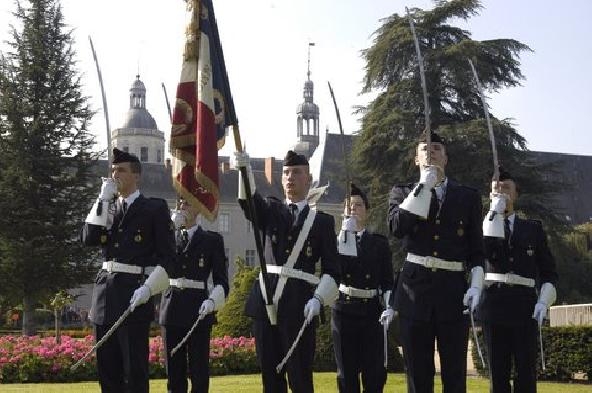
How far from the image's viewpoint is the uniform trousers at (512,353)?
8812 millimetres

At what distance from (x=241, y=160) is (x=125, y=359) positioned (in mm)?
1912

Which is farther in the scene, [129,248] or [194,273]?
[194,273]

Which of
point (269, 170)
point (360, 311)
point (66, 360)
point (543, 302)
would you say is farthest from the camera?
point (269, 170)

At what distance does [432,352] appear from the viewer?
23.6ft

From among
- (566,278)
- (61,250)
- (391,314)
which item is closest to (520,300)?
(391,314)

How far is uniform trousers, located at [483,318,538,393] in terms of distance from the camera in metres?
8.81

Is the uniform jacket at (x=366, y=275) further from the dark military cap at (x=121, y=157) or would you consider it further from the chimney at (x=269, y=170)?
the chimney at (x=269, y=170)

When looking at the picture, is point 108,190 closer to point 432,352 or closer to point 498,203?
point 432,352

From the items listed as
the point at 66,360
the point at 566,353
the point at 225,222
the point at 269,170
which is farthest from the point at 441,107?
the point at 225,222

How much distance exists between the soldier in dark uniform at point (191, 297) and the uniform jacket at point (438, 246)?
3077 mm

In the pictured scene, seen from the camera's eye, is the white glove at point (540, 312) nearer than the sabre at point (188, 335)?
Yes

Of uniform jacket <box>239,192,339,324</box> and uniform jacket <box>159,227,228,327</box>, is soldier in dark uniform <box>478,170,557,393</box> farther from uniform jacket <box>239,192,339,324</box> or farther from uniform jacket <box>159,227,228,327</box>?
uniform jacket <box>159,227,228,327</box>

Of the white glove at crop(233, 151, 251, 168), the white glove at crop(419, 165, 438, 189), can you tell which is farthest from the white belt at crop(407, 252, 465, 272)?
the white glove at crop(233, 151, 251, 168)

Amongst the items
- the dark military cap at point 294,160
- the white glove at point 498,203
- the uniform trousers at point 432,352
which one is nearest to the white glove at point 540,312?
the white glove at point 498,203
